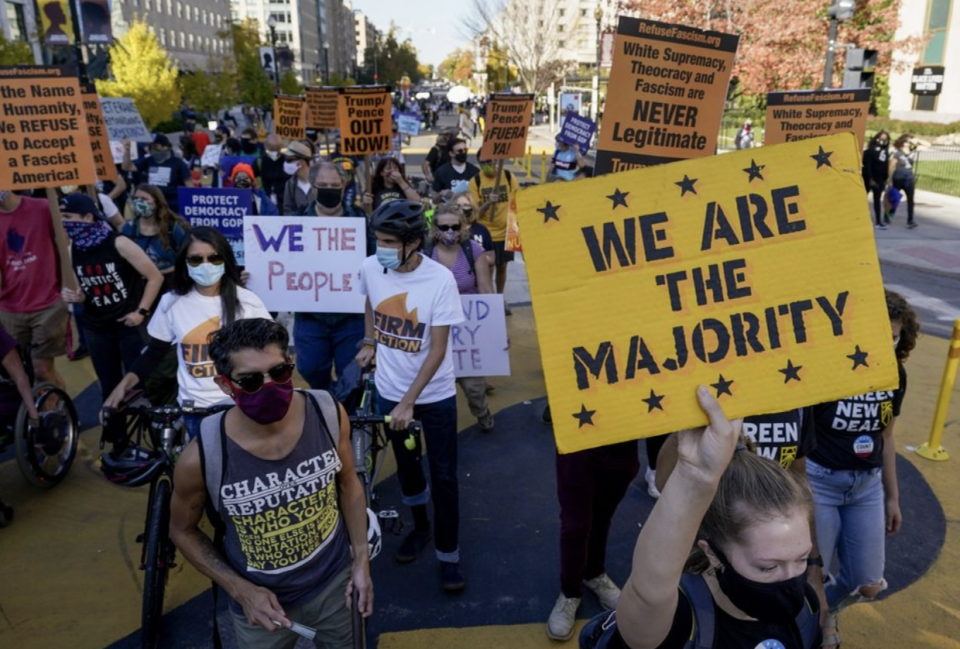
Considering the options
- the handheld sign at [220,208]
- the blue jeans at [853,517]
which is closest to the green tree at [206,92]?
the handheld sign at [220,208]

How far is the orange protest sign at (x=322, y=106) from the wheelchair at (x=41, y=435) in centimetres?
887

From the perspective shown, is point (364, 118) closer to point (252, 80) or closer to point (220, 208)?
point (220, 208)

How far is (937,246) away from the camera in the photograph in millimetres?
14086

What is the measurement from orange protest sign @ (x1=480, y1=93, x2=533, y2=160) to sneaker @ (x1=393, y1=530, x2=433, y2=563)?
20.1ft

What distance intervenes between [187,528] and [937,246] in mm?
15356

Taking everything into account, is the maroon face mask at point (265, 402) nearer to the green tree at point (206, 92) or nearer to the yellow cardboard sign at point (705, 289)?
the yellow cardboard sign at point (705, 289)

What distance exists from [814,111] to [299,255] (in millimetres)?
5188

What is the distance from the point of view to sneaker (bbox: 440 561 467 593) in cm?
424

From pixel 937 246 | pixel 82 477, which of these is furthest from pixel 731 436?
pixel 937 246

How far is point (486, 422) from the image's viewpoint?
6387 mm

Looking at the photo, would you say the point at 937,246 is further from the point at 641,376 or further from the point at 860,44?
the point at 860,44

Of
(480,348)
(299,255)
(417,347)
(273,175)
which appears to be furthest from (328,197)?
(273,175)

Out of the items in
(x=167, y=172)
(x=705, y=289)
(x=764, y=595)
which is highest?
(x=705, y=289)

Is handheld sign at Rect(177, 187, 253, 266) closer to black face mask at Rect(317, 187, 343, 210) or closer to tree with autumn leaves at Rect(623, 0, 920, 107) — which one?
black face mask at Rect(317, 187, 343, 210)
